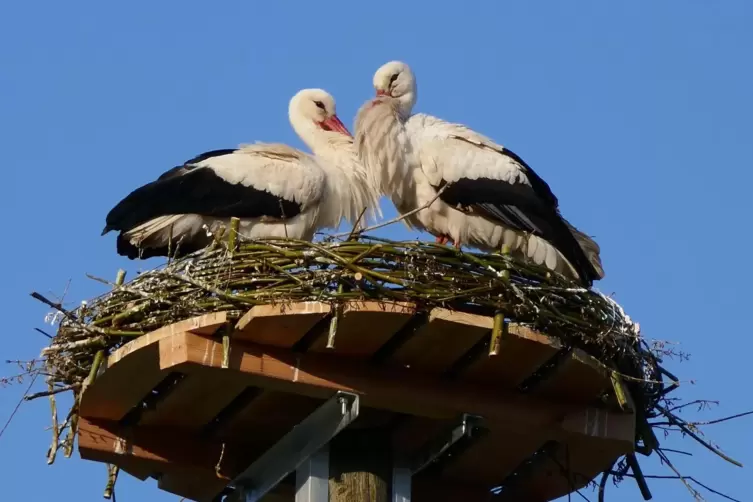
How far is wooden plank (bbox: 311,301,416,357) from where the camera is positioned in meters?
5.46

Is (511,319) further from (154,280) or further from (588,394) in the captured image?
(154,280)

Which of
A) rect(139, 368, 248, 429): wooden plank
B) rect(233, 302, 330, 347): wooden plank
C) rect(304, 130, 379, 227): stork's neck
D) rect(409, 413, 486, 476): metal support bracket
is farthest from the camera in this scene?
rect(304, 130, 379, 227): stork's neck

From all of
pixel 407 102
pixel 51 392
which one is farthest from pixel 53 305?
pixel 407 102

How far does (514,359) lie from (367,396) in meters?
0.62

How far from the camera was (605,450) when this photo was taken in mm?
6180

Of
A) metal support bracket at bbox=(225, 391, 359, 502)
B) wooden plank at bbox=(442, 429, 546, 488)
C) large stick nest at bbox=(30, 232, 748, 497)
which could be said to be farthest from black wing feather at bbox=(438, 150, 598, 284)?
metal support bracket at bbox=(225, 391, 359, 502)

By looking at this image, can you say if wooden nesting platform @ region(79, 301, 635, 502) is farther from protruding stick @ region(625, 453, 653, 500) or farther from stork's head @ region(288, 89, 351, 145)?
stork's head @ region(288, 89, 351, 145)

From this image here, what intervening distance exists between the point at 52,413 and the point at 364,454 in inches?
56.6

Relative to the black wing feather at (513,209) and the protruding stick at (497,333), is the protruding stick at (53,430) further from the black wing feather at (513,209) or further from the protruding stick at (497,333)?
the black wing feather at (513,209)

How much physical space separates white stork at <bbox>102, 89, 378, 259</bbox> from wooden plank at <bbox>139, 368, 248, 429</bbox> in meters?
1.90

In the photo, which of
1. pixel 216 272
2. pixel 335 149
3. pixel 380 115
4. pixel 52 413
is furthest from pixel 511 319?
pixel 335 149

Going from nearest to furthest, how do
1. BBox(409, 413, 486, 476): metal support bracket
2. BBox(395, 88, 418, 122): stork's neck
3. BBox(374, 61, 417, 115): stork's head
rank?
BBox(409, 413, 486, 476): metal support bracket, BBox(395, 88, 418, 122): stork's neck, BBox(374, 61, 417, 115): stork's head

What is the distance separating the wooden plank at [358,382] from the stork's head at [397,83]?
10.7 ft

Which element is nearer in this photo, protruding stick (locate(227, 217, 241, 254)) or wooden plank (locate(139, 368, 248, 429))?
wooden plank (locate(139, 368, 248, 429))
